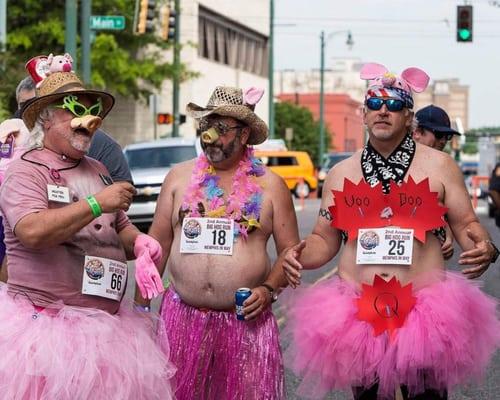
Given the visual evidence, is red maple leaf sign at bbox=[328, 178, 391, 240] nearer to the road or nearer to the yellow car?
the road

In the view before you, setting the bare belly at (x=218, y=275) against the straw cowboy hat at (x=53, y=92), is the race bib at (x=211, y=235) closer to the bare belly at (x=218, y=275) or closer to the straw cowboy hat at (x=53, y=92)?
the bare belly at (x=218, y=275)

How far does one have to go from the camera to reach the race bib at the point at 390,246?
5297 millimetres

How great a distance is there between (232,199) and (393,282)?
86 centimetres


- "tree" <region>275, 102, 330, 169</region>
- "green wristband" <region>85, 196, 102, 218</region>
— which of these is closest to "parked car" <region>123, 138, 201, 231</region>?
"green wristband" <region>85, 196, 102, 218</region>

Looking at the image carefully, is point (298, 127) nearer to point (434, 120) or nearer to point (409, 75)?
point (434, 120)

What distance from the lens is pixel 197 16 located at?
54938mm

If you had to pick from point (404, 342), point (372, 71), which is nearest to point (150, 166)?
point (372, 71)

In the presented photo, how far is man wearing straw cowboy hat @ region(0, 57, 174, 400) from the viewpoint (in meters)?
4.56

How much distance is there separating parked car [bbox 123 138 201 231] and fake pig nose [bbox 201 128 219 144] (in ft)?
48.2

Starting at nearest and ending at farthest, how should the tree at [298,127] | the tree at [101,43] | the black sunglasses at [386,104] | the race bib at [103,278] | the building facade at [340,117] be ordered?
the race bib at [103,278] < the black sunglasses at [386,104] < the tree at [101,43] < the tree at [298,127] < the building facade at [340,117]

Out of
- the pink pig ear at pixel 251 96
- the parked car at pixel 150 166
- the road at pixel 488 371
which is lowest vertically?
the road at pixel 488 371

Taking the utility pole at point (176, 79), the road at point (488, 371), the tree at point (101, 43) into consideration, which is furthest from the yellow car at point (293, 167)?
the road at point (488, 371)

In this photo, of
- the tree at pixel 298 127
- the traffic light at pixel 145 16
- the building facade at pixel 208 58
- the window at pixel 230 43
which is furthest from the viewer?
the tree at pixel 298 127

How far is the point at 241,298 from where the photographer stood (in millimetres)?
5344
